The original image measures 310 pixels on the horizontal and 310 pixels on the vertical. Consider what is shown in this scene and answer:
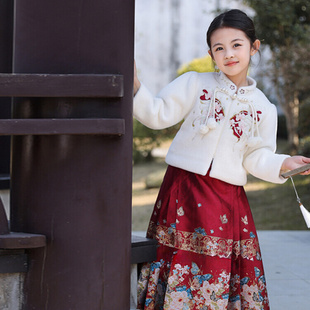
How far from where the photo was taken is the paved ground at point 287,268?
10.4 feet

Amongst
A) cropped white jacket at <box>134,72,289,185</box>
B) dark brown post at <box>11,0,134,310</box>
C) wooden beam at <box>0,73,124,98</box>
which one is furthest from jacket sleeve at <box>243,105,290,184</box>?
wooden beam at <box>0,73,124,98</box>

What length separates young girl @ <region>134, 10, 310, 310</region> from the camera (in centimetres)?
240

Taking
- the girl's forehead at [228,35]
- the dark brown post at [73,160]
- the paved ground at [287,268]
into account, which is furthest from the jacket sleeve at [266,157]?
the paved ground at [287,268]

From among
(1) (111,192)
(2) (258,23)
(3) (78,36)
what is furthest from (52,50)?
(2) (258,23)

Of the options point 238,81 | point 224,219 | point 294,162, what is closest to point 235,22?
point 238,81

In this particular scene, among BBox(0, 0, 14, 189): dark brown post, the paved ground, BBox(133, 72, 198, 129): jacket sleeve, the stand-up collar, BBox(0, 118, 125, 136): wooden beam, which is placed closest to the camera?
BBox(0, 118, 125, 136): wooden beam

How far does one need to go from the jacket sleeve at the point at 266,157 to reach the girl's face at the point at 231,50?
24cm

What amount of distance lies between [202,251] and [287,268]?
69.5 inches

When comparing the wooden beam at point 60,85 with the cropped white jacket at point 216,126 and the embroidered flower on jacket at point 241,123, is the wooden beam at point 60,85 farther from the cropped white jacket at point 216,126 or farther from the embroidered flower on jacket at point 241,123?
the embroidered flower on jacket at point 241,123

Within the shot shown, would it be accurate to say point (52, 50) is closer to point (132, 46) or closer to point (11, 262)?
point (132, 46)

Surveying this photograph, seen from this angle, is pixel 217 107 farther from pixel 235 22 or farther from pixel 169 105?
pixel 235 22

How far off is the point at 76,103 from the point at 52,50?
0.64 feet

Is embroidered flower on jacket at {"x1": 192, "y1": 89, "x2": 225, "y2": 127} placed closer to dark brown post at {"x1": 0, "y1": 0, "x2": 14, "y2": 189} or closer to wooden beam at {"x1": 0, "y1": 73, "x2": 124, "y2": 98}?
wooden beam at {"x1": 0, "y1": 73, "x2": 124, "y2": 98}

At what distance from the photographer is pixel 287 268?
4004mm
